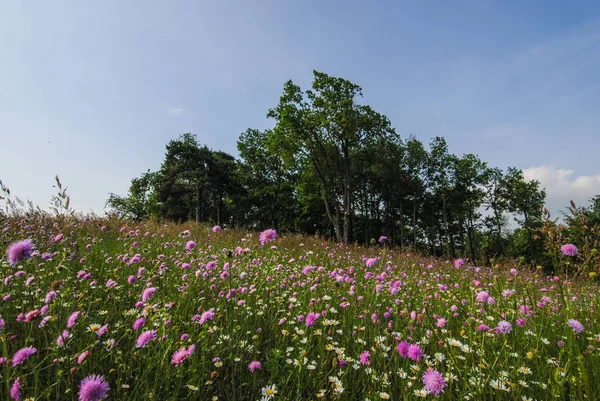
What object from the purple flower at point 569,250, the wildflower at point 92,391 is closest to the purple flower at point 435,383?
the wildflower at point 92,391

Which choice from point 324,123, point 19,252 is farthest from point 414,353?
point 324,123

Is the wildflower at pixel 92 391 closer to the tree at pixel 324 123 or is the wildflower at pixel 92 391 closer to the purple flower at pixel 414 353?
the purple flower at pixel 414 353

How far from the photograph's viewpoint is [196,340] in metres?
2.46

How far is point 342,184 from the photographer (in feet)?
91.2

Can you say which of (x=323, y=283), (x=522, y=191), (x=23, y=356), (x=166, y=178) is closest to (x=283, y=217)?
(x=166, y=178)

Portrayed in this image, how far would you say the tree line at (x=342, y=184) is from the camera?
80.7 feet

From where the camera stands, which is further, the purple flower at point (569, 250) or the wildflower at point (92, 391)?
the purple flower at point (569, 250)

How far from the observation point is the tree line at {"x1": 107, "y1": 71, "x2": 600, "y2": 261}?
2459 centimetres

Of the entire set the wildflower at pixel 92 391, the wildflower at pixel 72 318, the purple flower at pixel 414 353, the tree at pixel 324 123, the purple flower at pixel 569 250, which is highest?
the tree at pixel 324 123

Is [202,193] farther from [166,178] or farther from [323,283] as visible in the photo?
[323,283]

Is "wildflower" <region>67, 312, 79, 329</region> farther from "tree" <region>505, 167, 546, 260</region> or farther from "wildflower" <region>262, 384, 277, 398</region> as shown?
"tree" <region>505, 167, 546, 260</region>

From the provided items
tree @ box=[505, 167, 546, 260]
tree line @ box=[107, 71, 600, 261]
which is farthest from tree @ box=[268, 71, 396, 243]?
tree @ box=[505, 167, 546, 260]

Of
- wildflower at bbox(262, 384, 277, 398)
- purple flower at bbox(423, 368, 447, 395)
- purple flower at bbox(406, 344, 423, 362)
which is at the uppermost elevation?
purple flower at bbox(406, 344, 423, 362)

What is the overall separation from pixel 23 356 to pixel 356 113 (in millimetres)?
24579
